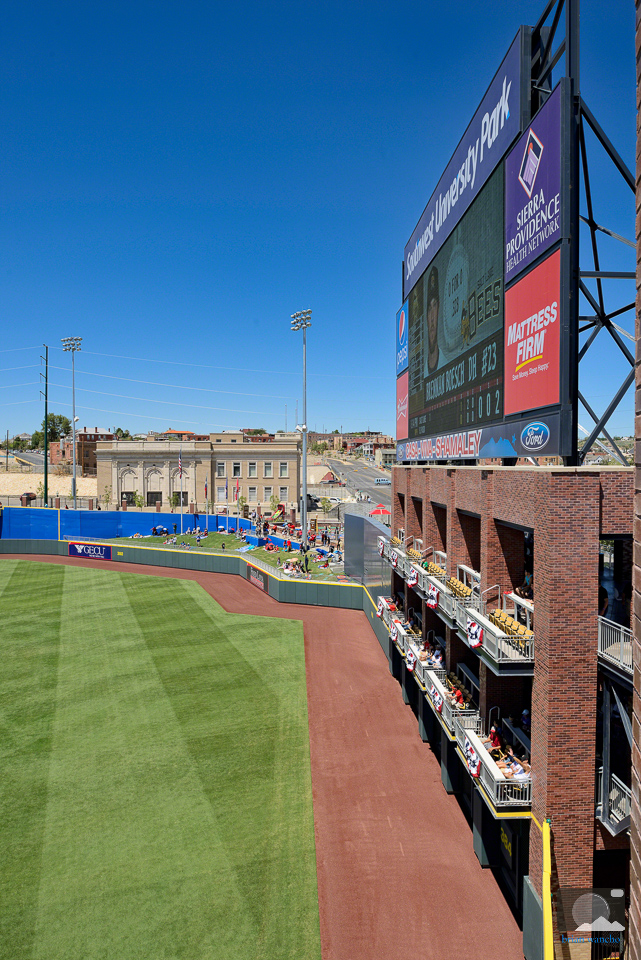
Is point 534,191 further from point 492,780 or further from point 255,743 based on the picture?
point 255,743

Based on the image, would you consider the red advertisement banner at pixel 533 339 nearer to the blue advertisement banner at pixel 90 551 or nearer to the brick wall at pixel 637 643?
the brick wall at pixel 637 643

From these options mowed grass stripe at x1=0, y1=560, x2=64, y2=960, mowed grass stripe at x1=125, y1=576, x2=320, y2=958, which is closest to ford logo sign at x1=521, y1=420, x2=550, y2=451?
mowed grass stripe at x1=125, y1=576, x2=320, y2=958

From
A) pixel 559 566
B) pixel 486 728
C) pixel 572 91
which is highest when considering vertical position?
→ pixel 572 91

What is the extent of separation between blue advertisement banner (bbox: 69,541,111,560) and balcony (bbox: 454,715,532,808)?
4583 centimetres

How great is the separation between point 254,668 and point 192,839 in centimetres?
1161

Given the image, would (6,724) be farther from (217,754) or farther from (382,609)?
(382,609)

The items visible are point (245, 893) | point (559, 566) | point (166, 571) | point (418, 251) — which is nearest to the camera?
point (559, 566)

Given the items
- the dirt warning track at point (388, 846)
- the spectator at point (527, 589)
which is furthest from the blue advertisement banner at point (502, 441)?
the dirt warning track at point (388, 846)

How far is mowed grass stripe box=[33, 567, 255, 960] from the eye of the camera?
11641mm

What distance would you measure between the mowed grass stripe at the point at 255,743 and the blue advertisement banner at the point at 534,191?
14.6 metres

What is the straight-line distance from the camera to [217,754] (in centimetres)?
1866

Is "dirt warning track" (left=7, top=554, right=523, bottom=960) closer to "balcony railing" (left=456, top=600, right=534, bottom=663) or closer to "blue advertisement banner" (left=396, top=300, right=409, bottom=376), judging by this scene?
"balcony railing" (left=456, top=600, right=534, bottom=663)

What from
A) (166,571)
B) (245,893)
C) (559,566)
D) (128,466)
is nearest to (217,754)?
(245,893)

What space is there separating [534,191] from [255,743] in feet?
58.6
